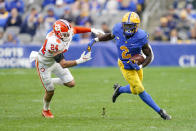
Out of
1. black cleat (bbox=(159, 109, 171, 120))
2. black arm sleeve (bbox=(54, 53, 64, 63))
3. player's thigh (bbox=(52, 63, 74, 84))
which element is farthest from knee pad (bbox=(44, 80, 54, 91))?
black cleat (bbox=(159, 109, 171, 120))

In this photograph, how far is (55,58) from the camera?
7.64 meters

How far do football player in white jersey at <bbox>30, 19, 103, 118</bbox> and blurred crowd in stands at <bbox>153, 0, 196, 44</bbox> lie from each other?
398 inches

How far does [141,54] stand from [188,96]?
9.55 ft

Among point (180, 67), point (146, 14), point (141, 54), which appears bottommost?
point (180, 67)

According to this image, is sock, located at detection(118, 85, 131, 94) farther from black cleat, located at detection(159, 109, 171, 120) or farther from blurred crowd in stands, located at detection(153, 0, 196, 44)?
blurred crowd in stands, located at detection(153, 0, 196, 44)

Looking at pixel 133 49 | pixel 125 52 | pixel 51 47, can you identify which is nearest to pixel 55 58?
pixel 51 47

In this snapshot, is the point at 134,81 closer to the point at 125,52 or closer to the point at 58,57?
the point at 125,52

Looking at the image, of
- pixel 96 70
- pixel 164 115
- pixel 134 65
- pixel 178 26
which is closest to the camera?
pixel 164 115

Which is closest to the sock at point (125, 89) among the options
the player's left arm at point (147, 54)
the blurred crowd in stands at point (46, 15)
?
the player's left arm at point (147, 54)

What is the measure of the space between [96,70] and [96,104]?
6.84 m

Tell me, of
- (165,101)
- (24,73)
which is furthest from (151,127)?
(24,73)

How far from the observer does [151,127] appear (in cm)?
659

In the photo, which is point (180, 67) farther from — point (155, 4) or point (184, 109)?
point (184, 109)

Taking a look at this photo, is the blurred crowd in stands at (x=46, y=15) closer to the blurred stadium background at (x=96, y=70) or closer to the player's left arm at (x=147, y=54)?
the blurred stadium background at (x=96, y=70)
